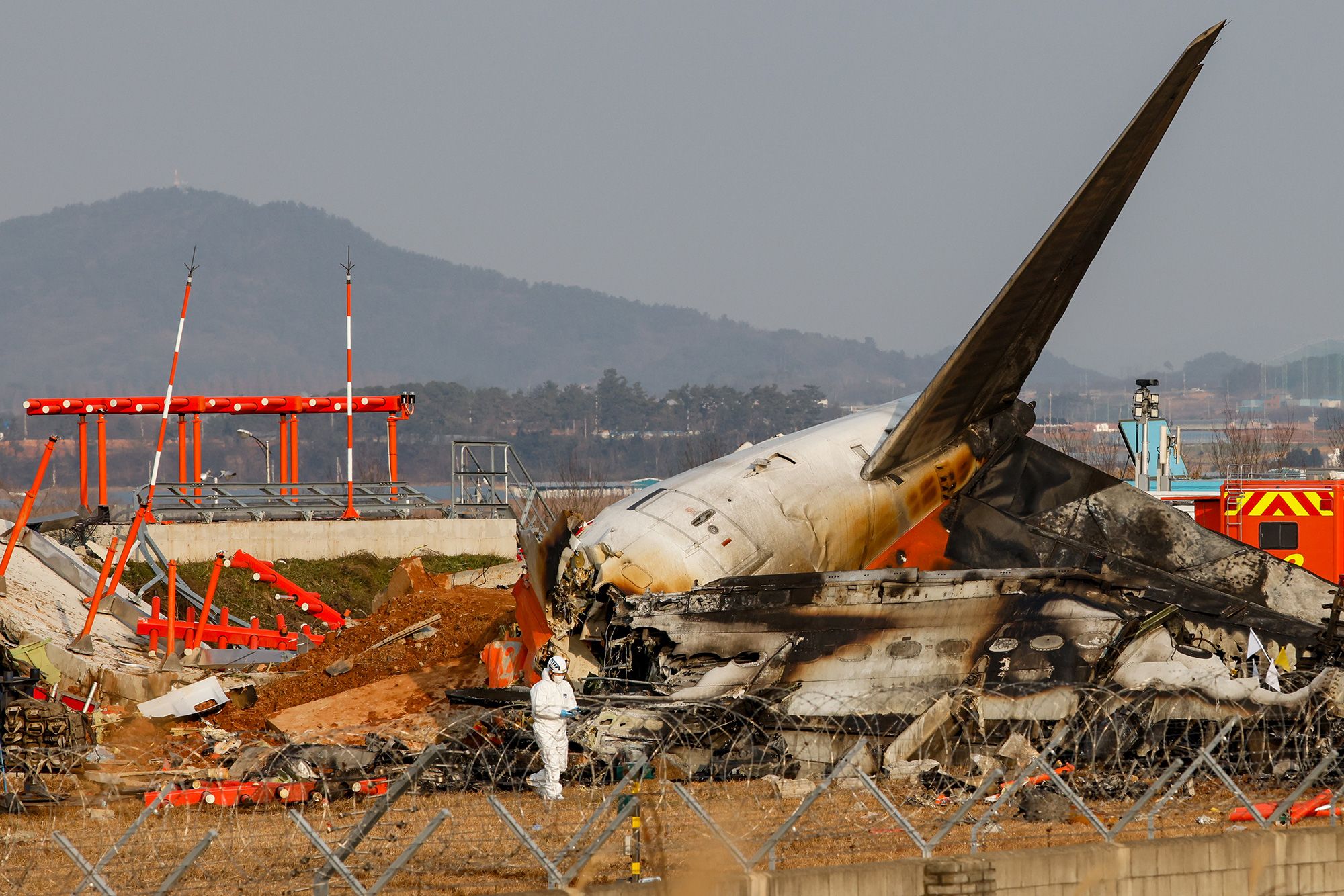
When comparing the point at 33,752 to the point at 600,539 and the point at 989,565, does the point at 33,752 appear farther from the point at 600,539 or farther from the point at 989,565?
the point at 989,565

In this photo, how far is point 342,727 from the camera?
67.2 ft

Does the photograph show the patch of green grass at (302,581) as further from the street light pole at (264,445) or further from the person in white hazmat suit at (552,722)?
the person in white hazmat suit at (552,722)

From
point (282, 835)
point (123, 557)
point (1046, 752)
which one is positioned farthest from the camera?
point (123, 557)

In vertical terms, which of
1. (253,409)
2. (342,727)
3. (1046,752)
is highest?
(253,409)

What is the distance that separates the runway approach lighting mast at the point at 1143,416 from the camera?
Result: 105ft

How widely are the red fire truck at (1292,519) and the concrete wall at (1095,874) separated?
1380 cm

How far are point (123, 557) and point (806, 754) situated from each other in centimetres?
1534

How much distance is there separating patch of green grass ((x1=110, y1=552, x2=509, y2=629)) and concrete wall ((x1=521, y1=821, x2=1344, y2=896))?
26.2m

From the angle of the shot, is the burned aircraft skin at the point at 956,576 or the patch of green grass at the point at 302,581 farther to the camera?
the patch of green grass at the point at 302,581

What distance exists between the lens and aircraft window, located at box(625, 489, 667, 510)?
781 inches

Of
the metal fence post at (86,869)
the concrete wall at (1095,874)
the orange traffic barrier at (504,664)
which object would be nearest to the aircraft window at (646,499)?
the orange traffic barrier at (504,664)

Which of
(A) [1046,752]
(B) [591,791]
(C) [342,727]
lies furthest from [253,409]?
(A) [1046,752]

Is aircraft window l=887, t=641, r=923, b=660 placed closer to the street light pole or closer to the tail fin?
the tail fin

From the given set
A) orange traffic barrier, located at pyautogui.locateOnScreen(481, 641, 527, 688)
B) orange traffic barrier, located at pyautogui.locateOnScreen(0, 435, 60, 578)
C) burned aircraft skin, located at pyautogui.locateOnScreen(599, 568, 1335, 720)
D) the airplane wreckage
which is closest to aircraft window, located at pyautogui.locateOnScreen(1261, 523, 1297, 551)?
the airplane wreckage
